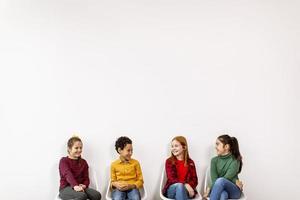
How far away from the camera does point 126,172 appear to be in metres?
3.96

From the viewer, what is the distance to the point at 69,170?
12.8 ft

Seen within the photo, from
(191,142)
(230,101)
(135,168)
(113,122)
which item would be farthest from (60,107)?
(230,101)

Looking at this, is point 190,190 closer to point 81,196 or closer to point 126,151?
point 126,151

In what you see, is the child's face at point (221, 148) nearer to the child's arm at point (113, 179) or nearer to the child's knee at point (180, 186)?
the child's knee at point (180, 186)

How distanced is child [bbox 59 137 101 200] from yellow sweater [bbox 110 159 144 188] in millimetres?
241

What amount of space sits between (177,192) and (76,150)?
98 cm

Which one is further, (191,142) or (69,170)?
(191,142)

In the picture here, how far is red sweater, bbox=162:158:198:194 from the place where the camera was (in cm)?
392

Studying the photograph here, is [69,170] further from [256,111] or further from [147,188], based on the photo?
[256,111]

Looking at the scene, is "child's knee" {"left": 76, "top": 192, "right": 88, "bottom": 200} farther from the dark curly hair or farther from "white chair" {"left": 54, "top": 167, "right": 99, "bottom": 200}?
the dark curly hair

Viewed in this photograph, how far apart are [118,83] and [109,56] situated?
0.90 ft

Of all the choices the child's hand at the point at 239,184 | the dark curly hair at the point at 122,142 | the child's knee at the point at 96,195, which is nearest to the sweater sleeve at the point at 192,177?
the child's hand at the point at 239,184

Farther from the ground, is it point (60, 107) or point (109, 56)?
point (109, 56)


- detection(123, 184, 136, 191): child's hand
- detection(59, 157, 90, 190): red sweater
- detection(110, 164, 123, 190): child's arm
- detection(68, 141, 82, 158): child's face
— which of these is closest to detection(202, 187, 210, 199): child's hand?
detection(123, 184, 136, 191): child's hand
